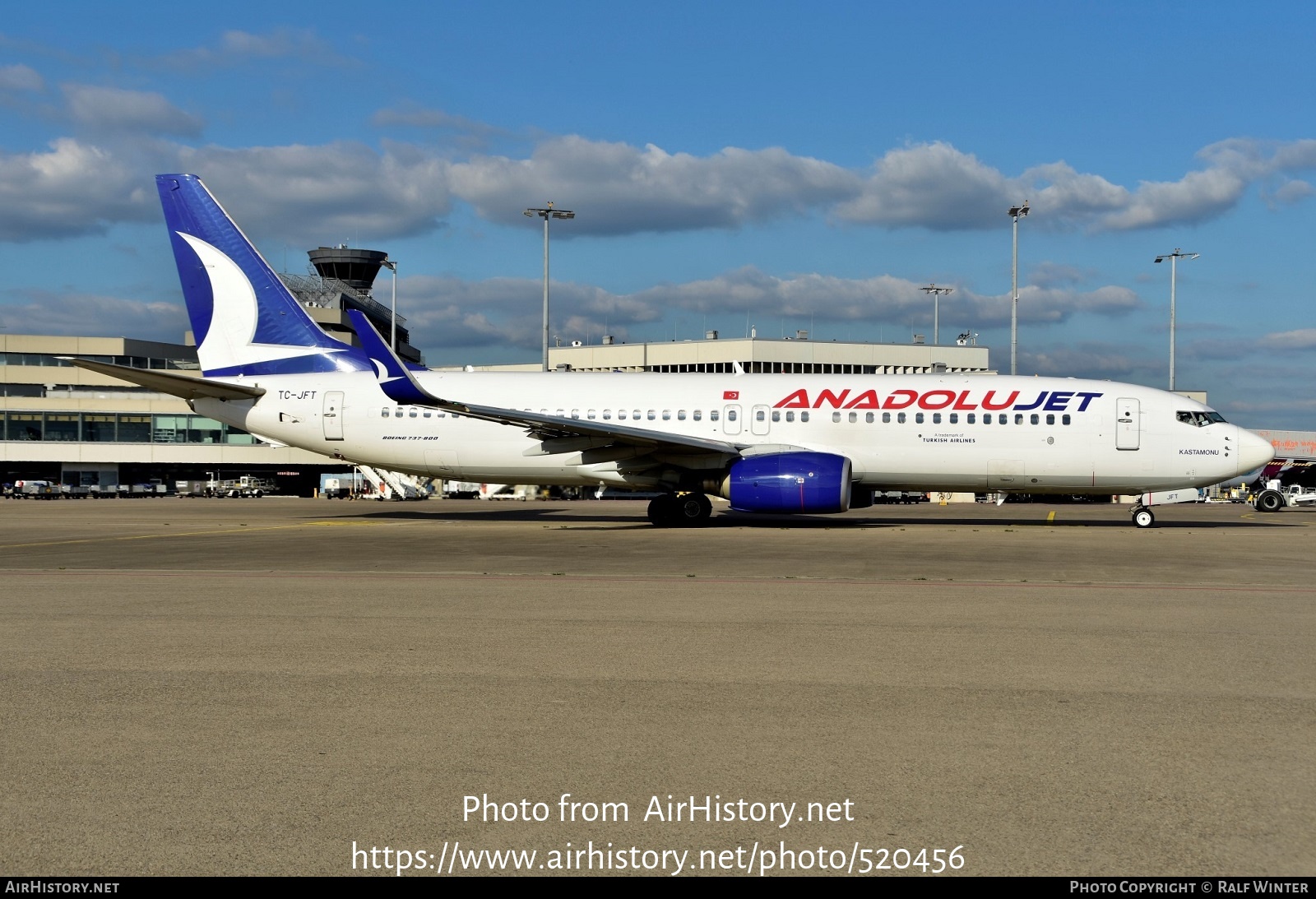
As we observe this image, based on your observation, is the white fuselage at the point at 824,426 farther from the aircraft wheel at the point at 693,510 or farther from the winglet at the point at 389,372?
the winglet at the point at 389,372

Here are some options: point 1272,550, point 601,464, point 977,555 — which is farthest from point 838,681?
point 601,464

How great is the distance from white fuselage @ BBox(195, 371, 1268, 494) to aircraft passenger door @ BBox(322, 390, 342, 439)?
32 mm

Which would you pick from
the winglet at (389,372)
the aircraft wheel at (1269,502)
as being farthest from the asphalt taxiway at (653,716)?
the aircraft wheel at (1269,502)

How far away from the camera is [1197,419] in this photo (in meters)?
26.8

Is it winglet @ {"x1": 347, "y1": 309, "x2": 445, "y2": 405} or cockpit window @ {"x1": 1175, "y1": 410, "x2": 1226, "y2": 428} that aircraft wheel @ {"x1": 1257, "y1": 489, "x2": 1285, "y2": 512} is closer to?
cockpit window @ {"x1": 1175, "y1": 410, "x2": 1226, "y2": 428}

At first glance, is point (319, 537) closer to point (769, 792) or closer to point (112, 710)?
point (112, 710)

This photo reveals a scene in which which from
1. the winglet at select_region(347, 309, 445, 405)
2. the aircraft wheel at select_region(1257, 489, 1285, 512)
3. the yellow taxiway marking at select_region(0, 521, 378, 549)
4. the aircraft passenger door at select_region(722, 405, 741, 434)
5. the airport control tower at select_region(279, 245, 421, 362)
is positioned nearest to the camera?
the yellow taxiway marking at select_region(0, 521, 378, 549)

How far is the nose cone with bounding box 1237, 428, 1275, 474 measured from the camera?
26266 mm

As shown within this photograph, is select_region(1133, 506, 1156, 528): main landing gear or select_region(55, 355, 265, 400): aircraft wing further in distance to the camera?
select_region(1133, 506, 1156, 528): main landing gear

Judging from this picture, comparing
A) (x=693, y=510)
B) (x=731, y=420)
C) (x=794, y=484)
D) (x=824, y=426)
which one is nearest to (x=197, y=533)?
(x=693, y=510)

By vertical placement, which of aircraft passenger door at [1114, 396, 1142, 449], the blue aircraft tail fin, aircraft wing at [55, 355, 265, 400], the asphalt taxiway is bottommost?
the asphalt taxiway

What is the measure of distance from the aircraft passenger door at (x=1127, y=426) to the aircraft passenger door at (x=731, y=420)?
30.7 feet

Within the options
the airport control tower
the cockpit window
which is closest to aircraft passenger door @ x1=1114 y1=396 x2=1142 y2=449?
the cockpit window

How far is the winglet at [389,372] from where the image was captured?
2417cm
